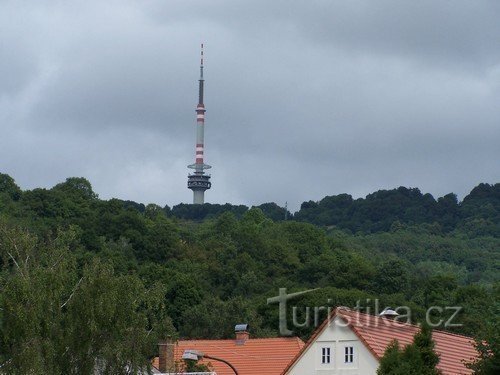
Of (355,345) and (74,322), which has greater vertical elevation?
(74,322)

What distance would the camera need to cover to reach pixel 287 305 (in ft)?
363

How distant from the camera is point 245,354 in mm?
60656

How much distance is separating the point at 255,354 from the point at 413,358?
19.6 meters

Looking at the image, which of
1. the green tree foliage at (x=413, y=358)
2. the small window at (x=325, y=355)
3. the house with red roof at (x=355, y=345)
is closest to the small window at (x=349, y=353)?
the house with red roof at (x=355, y=345)

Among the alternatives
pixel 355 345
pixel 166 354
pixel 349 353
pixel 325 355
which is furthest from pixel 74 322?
pixel 166 354

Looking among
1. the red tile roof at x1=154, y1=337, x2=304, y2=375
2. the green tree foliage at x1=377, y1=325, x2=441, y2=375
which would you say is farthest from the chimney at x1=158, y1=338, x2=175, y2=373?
the green tree foliage at x1=377, y1=325, x2=441, y2=375

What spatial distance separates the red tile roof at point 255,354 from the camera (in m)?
59.2

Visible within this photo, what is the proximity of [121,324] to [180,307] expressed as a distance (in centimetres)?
6845

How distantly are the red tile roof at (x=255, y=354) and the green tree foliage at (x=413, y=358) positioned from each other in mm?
16181

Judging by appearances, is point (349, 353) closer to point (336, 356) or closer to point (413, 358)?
point (336, 356)

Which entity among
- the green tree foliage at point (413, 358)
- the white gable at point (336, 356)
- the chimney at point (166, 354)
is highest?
the chimney at point (166, 354)

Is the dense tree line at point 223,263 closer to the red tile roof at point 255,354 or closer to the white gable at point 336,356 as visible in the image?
the red tile roof at point 255,354

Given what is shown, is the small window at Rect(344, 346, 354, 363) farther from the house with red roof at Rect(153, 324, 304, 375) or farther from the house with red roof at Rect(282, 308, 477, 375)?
the house with red roof at Rect(153, 324, 304, 375)

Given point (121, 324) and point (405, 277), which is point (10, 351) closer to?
point (121, 324)
